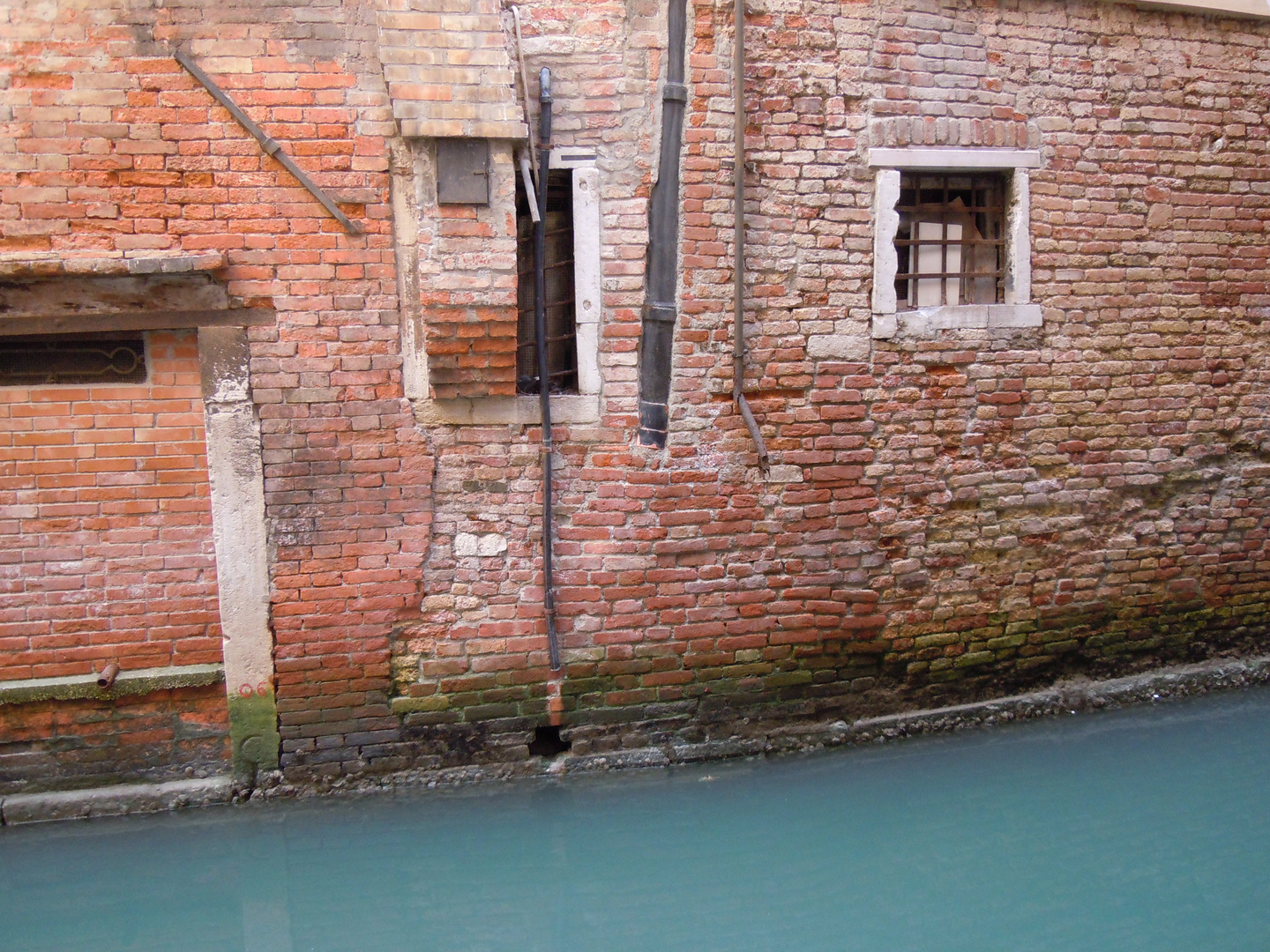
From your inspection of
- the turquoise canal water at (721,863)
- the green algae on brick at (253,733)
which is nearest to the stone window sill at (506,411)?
A: the green algae on brick at (253,733)

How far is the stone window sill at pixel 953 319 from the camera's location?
475 cm

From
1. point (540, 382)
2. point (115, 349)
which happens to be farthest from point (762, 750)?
point (115, 349)

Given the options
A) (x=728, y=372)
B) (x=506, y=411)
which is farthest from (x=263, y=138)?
(x=728, y=372)

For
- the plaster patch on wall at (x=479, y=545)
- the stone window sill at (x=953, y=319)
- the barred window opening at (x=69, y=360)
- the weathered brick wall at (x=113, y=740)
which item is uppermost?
the stone window sill at (x=953, y=319)

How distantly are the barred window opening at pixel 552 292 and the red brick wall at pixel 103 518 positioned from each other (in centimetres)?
147

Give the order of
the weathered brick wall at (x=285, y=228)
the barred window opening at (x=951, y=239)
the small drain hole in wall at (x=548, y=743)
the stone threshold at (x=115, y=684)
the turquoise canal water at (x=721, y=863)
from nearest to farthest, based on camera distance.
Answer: the turquoise canal water at (x=721, y=863) < the weathered brick wall at (x=285, y=228) < the stone threshold at (x=115, y=684) < the small drain hole in wall at (x=548, y=743) < the barred window opening at (x=951, y=239)

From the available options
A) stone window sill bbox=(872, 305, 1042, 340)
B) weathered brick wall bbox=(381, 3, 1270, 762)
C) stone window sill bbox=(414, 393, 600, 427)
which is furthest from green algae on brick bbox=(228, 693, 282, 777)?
stone window sill bbox=(872, 305, 1042, 340)

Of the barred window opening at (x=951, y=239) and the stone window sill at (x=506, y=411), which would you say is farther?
the barred window opening at (x=951, y=239)

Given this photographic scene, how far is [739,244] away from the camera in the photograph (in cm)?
447

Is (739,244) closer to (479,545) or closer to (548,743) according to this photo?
(479,545)

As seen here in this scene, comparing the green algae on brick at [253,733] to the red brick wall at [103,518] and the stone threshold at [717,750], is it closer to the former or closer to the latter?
the stone threshold at [717,750]

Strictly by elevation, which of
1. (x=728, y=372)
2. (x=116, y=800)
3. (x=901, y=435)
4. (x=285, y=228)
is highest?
(x=285, y=228)

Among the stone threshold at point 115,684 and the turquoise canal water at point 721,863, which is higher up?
the stone threshold at point 115,684

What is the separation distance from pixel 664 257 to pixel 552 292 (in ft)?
1.88
